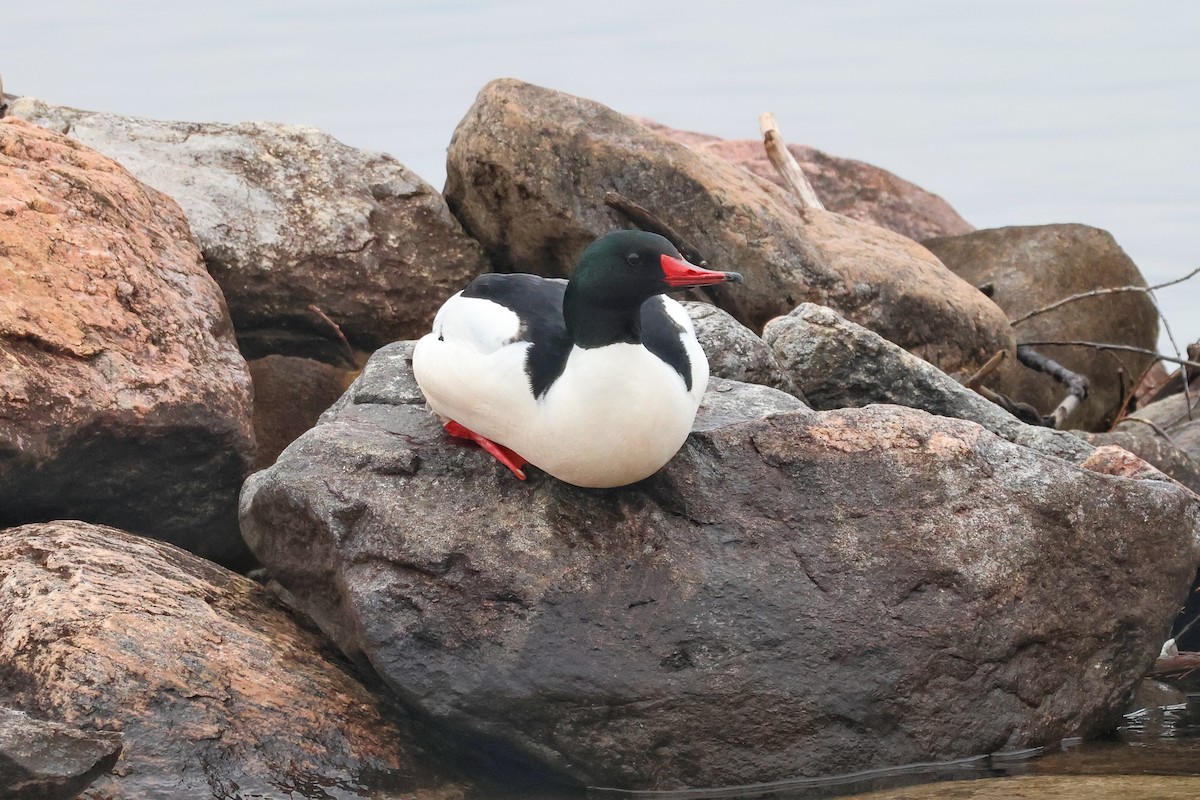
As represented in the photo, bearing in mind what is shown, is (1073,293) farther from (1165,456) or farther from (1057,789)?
(1057,789)

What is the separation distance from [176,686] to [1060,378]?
745 centimetres

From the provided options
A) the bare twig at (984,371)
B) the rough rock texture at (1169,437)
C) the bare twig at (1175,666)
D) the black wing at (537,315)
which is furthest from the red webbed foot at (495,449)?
the bare twig at (984,371)

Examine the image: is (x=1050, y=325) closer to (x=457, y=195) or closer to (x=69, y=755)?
(x=457, y=195)

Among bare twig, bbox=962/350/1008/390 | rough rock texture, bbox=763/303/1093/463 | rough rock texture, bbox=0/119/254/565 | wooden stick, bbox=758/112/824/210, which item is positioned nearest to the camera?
rough rock texture, bbox=0/119/254/565

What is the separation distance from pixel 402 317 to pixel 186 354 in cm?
252

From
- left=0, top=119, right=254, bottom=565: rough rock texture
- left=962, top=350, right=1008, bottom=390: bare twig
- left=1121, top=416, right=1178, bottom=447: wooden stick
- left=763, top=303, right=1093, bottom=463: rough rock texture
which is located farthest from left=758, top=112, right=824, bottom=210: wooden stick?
left=0, top=119, right=254, bottom=565: rough rock texture

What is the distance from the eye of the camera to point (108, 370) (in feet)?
21.0

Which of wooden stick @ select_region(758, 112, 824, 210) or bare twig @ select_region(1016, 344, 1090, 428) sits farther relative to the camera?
wooden stick @ select_region(758, 112, 824, 210)

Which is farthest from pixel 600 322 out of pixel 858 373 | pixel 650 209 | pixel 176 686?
pixel 650 209

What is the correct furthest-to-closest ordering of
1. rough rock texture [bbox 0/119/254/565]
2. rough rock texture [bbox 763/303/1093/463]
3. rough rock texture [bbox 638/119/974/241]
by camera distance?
rough rock texture [bbox 638/119/974/241] < rough rock texture [bbox 763/303/1093/463] < rough rock texture [bbox 0/119/254/565]

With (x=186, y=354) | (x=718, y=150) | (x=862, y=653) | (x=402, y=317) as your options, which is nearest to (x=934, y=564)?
(x=862, y=653)

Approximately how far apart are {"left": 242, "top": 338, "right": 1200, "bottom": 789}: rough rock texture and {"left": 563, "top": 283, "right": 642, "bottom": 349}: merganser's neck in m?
0.82

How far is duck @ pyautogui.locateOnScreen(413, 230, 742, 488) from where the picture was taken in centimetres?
492

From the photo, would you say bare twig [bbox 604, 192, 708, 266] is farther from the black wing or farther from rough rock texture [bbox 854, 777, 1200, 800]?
rough rock texture [bbox 854, 777, 1200, 800]
